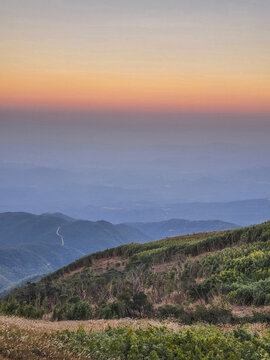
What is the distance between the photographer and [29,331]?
31.2 ft

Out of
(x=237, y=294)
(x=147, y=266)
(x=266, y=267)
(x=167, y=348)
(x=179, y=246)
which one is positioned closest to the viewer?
(x=167, y=348)

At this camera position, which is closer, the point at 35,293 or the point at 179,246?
the point at 35,293

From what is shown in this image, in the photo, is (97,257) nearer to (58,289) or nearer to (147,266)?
(147,266)

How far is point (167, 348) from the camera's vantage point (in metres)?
8.95

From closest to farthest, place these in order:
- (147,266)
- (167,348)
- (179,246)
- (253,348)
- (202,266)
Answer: (167,348) → (253,348) → (202,266) → (147,266) → (179,246)

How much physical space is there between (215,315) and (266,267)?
5.26m

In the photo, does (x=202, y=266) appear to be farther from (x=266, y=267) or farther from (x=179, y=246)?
(x=179, y=246)

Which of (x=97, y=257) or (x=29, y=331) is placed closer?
(x=29, y=331)

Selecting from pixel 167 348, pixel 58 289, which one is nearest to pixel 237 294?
pixel 167 348

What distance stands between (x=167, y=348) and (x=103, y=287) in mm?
14750

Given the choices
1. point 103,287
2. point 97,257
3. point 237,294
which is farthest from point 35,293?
point 97,257

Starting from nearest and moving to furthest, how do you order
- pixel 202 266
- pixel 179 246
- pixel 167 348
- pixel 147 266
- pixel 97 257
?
pixel 167 348, pixel 202 266, pixel 147 266, pixel 179 246, pixel 97 257

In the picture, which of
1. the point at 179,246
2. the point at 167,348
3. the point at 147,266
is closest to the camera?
the point at 167,348

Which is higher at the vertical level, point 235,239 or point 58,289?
point 235,239
